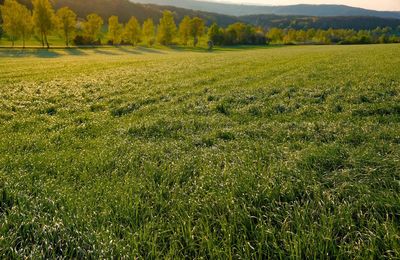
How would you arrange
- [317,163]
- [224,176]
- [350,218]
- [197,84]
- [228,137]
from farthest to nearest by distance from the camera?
[197,84]
[228,137]
[317,163]
[224,176]
[350,218]

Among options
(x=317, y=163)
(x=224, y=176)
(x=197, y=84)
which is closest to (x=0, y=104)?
(x=197, y=84)

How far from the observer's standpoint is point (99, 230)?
412 cm

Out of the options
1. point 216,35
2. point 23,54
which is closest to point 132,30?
point 216,35

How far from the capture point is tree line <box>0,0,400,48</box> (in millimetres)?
82562

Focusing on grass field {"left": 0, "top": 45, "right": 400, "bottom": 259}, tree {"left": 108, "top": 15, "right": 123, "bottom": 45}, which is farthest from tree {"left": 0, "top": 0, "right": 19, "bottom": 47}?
grass field {"left": 0, "top": 45, "right": 400, "bottom": 259}

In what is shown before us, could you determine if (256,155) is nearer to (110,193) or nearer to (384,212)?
(384,212)

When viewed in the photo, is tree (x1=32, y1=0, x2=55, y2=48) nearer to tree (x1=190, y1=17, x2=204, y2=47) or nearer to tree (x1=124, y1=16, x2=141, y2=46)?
tree (x1=124, y1=16, x2=141, y2=46)

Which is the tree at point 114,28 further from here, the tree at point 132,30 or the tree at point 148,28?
the tree at point 148,28

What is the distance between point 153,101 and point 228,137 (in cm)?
714

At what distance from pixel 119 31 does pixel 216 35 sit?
50.1m

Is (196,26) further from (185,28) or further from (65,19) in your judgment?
(65,19)

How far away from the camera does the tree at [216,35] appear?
132m

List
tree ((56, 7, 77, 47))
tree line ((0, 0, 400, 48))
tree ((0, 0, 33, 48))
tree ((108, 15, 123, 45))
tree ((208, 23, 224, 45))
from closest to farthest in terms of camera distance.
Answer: tree ((0, 0, 33, 48))
tree line ((0, 0, 400, 48))
tree ((56, 7, 77, 47))
tree ((108, 15, 123, 45))
tree ((208, 23, 224, 45))

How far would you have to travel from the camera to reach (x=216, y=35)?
441ft
